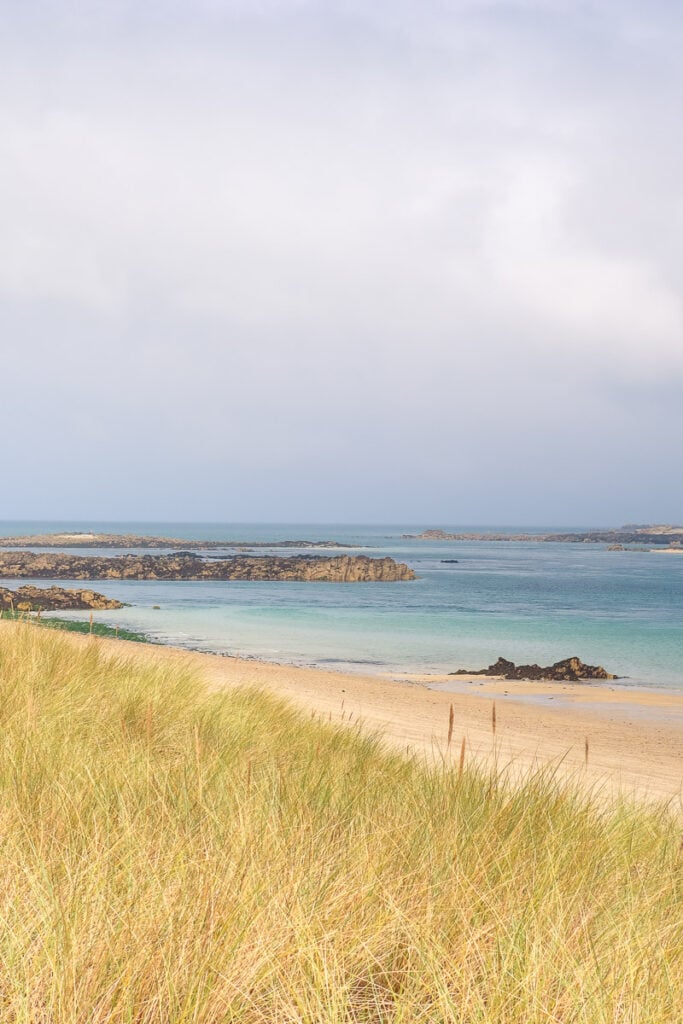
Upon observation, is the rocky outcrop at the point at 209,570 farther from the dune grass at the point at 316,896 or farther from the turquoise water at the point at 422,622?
the dune grass at the point at 316,896

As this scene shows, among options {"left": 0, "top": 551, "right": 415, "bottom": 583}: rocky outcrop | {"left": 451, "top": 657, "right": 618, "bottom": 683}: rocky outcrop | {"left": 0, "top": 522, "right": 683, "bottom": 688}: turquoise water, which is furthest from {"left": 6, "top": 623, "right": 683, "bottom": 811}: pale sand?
{"left": 0, "top": 551, "right": 415, "bottom": 583}: rocky outcrop

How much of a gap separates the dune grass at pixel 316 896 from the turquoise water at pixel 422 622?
1744 centimetres

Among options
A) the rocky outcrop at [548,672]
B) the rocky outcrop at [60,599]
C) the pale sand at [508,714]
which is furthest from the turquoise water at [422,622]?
the pale sand at [508,714]

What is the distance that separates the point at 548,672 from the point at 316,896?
63.6 ft

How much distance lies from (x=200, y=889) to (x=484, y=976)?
855 mm

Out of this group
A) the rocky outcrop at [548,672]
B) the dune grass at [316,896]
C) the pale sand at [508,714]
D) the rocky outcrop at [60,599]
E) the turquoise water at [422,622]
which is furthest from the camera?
the rocky outcrop at [60,599]

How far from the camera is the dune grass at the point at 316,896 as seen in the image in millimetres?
2094

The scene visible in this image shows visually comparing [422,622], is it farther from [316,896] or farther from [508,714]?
[316,896]

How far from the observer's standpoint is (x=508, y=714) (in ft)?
50.8

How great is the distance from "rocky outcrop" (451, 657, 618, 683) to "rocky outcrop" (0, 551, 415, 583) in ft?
125

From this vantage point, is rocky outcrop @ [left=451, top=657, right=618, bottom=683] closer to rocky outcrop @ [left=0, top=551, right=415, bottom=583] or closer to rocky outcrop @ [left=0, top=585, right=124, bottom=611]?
rocky outcrop @ [left=0, top=585, right=124, bottom=611]

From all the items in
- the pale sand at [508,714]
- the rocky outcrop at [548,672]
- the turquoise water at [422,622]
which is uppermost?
the pale sand at [508,714]

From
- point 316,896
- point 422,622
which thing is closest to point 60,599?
point 422,622

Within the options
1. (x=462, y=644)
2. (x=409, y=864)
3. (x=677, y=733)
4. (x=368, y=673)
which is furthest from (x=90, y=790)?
(x=462, y=644)
